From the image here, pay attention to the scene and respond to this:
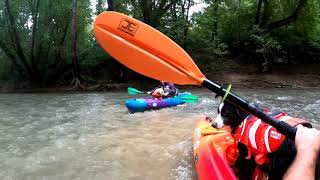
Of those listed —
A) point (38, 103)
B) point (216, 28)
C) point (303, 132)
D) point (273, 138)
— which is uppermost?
point (216, 28)

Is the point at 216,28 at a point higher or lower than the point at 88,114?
higher

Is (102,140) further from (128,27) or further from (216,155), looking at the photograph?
(128,27)

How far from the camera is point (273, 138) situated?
2572 mm

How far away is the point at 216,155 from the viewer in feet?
11.4

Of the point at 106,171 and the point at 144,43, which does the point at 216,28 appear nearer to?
the point at 106,171

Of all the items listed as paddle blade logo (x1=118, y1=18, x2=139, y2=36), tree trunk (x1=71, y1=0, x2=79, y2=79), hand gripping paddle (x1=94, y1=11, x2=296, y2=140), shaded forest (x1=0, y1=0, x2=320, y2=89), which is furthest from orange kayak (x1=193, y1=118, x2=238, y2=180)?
tree trunk (x1=71, y1=0, x2=79, y2=79)

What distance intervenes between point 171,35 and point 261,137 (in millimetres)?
14104

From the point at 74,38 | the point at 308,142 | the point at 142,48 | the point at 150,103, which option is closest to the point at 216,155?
the point at 142,48

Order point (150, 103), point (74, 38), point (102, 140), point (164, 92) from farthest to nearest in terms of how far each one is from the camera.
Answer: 1. point (74, 38)
2. point (164, 92)
3. point (150, 103)
4. point (102, 140)

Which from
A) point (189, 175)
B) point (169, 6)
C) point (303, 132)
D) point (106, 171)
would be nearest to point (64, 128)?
point (106, 171)

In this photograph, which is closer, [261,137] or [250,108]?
[250,108]

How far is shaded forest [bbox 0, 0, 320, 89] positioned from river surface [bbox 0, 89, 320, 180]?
21.3ft

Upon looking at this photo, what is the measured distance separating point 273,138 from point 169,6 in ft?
49.3

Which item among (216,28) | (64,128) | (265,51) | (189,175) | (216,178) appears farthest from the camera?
(216,28)
